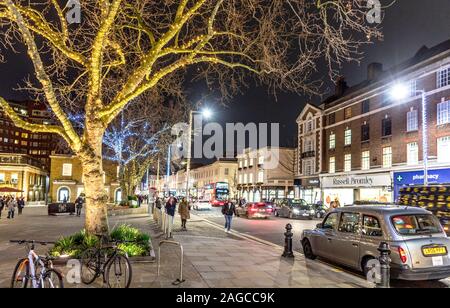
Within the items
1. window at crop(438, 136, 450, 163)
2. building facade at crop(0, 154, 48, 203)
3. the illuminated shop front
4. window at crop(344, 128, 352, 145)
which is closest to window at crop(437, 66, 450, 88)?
window at crop(438, 136, 450, 163)

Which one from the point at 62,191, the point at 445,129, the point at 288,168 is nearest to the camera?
the point at 445,129

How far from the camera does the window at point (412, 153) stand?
3264cm

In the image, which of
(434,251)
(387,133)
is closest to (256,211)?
(387,133)

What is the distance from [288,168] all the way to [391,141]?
95.7 ft

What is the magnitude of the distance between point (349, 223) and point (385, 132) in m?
29.2

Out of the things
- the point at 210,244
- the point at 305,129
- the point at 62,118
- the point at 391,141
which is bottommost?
the point at 210,244

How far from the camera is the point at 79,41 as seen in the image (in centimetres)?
1208

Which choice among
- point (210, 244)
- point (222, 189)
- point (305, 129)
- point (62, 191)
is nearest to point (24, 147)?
point (62, 191)

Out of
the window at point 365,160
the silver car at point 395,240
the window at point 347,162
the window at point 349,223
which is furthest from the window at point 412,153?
the window at point 349,223

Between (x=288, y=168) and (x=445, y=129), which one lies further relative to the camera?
(x=288, y=168)

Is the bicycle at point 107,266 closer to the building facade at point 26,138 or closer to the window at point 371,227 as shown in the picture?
the window at point 371,227

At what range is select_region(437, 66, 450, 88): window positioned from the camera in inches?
1154
